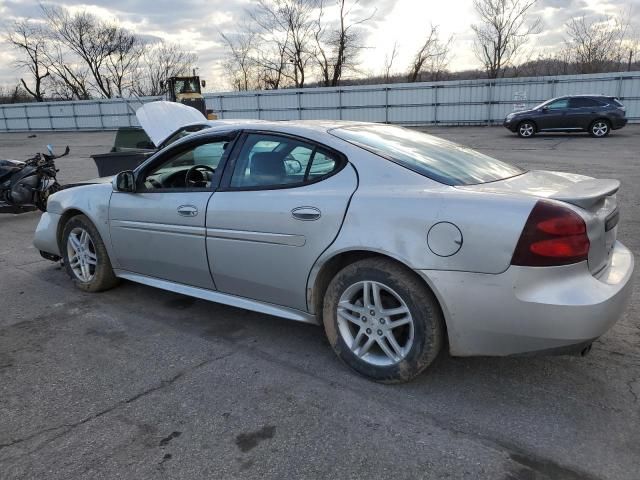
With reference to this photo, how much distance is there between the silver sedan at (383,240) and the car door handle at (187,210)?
1 centimetres

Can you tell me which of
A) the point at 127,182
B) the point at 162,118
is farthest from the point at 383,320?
the point at 162,118

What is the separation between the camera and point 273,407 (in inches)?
110

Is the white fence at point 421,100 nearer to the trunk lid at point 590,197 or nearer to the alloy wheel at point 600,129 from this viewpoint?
the alloy wheel at point 600,129

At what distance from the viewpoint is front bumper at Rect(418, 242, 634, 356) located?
2459mm

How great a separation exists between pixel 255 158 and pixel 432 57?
42.1 meters

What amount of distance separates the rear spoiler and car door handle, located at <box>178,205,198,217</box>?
2301 millimetres

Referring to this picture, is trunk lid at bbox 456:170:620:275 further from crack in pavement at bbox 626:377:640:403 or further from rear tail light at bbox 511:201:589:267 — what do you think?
crack in pavement at bbox 626:377:640:403

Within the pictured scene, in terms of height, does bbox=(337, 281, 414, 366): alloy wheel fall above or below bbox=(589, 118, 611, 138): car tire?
below

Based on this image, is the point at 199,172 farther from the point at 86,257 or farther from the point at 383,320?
the point at 383,320

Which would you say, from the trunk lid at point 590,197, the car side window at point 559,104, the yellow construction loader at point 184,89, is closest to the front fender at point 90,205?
the trunk lid at point 590,197

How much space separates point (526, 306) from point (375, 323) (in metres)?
0.84

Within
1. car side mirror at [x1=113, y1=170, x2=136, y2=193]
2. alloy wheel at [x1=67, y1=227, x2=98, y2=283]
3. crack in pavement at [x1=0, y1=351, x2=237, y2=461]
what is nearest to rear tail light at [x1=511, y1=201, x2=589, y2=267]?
crack in pavement at [x1=0, y1=351, x2=237, y2=461]

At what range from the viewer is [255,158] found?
348 cm

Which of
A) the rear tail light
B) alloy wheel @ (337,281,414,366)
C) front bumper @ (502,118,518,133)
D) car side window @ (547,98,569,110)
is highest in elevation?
car side window @ (547,98,569,110)
